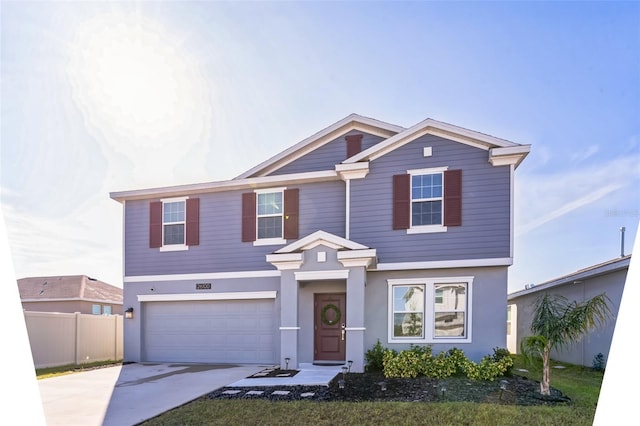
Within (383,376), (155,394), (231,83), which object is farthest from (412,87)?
(155,394)

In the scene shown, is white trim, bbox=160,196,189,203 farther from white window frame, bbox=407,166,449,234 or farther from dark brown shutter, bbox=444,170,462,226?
dark brown shutter, bbox=444,170,462,226

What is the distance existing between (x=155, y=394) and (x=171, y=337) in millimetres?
4898

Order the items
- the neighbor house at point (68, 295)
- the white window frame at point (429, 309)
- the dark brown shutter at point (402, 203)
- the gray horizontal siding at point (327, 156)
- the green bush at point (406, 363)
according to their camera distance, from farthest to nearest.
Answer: the neighbor house at point (68, 295) → the gray horizontal siding at point (327, 156) → the dark brown shutter at point (402, 203) → the white window frame at point (429, 309) → the green bush at point (406, 363)

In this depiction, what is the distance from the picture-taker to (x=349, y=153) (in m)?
12.0

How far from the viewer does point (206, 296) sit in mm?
11766

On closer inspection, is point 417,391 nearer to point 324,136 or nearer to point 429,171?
point 429,171

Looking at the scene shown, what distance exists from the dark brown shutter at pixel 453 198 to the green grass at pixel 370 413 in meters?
4.43

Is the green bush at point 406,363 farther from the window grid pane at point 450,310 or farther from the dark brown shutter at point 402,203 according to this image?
the dark brown shutter at point 402,203

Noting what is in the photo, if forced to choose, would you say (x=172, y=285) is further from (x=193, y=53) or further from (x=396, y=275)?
(x=193, y=53)

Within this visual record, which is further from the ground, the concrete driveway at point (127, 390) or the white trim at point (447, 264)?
the white trim at point (447, 264)

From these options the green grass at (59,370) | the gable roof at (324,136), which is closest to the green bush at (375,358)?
the gable roof at (324,136)

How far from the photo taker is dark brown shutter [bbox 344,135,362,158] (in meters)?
11.9

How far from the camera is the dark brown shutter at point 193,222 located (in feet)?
39.7

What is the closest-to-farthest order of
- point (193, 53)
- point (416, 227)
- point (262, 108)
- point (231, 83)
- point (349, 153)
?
point (193, 53) < point (231, 83) < point (262, 108) < point (416, 227) < point (349, 153)
